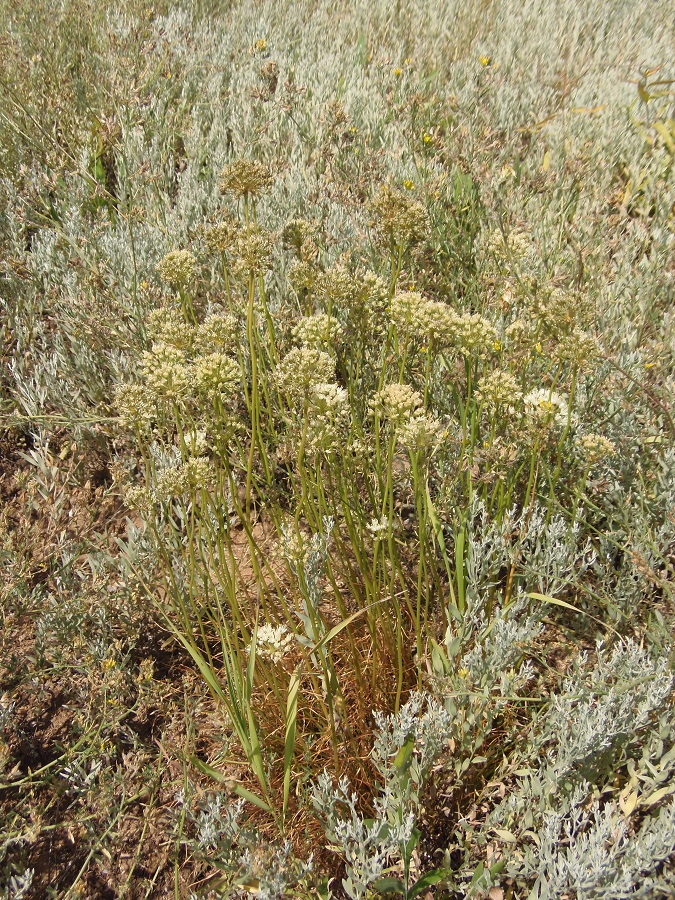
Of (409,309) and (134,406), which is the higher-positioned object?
(409,309)

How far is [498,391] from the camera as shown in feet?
6.28

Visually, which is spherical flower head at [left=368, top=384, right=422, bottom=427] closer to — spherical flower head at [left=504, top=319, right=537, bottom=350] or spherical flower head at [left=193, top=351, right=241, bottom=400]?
spherical flower head at [left=193, top=351, right=241, bottom=400]

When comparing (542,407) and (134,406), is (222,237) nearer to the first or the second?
(134,406)

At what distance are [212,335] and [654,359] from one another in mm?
1794

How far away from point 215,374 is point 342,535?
3.38 feet

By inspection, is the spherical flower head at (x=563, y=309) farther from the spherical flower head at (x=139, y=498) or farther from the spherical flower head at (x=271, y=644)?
the spherical flower head at (x=139, y=498)

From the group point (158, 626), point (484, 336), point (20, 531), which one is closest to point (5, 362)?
point (20, 531)

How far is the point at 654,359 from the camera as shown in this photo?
2.73 metres

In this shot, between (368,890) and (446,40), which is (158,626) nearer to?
(368,890)

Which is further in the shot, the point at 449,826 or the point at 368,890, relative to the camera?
the point at 449,826

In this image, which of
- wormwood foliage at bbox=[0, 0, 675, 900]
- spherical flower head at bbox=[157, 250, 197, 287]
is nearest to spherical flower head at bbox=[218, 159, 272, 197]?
wormwood foliage at bbox=[0, 0, 675, 900]

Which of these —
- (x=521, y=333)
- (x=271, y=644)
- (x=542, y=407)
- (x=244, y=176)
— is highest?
(x=244, y=176)

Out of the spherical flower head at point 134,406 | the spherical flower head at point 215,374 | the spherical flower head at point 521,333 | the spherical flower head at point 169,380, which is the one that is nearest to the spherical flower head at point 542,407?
the spherical flower head at point 521,333

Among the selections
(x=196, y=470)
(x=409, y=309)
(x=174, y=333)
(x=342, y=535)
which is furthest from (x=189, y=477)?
(x=342, y=535)
